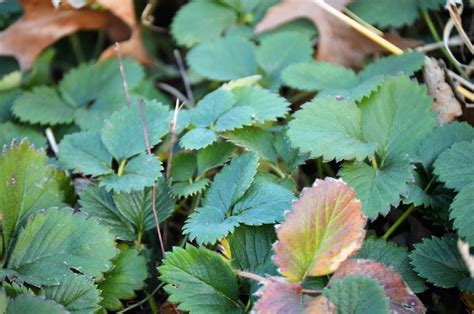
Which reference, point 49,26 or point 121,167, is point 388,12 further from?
point 49,26

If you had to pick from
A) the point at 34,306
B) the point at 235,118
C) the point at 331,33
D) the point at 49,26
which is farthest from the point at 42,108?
the point at 331,33

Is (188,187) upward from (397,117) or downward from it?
downward

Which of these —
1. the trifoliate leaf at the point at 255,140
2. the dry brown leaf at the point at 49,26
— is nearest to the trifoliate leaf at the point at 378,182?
the trifoliate leaf at the point at 255,140

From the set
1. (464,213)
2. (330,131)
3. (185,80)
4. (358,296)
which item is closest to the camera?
(358,296)

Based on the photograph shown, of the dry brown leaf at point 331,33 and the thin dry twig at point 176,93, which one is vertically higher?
the dry brown leaf at point 331,33

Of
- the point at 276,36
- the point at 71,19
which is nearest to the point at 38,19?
the point at 71,19

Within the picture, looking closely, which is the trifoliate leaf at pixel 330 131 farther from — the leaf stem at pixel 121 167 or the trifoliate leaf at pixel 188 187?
the leaf stem at pixel 121 167

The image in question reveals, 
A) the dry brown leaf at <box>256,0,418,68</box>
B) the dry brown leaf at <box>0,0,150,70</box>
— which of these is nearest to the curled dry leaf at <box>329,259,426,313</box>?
the dry brown leaf at <box>256,0,418,68</box>
